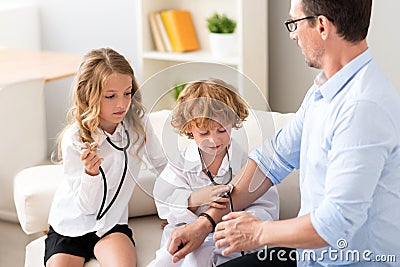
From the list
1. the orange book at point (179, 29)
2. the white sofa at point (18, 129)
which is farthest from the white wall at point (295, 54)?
the white sofa at point (18, 129)

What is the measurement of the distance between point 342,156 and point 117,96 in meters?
0.69

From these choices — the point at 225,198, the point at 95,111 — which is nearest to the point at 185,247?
the point at 225,198

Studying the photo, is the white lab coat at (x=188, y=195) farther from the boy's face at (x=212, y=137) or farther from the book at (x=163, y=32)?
the book at (x=163, y=32)

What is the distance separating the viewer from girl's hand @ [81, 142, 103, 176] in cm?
188

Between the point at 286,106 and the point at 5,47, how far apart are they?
1.51 metres

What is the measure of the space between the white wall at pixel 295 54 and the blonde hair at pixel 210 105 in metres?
1.83

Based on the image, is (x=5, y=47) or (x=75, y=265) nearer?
(x=75, y=265)

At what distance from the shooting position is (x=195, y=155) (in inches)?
68.3

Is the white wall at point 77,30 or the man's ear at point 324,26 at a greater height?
the man's ear at point 324,26

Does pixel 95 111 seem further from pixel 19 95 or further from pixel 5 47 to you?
pixel 5 47

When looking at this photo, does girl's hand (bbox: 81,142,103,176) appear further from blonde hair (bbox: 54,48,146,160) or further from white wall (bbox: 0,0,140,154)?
white wall (bbox: 0,0,140,154)

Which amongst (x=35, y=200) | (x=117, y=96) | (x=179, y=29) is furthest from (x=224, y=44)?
(x=117, y=96)

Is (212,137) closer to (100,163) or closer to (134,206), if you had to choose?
(100,163)

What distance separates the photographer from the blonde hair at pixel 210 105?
5.52ft
